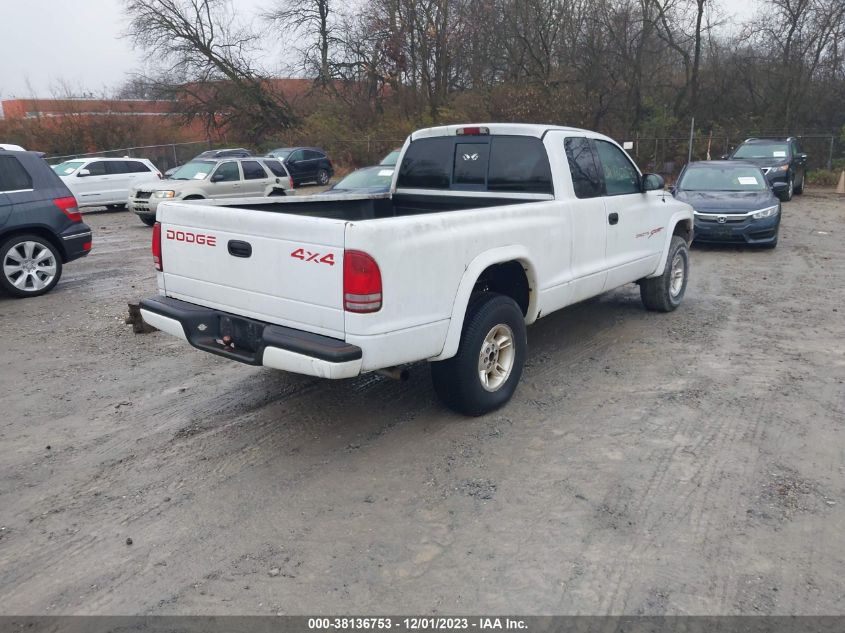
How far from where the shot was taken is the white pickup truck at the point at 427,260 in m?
3.83

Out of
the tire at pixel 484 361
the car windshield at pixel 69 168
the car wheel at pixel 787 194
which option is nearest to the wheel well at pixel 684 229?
the tire at pixel 484 361

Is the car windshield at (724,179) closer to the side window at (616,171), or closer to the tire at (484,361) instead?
the side window at (616,171)

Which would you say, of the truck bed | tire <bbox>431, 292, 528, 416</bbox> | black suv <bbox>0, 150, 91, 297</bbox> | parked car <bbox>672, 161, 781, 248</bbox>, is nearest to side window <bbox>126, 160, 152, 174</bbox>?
black suv <bbox>0, 150, 91, 297</bbox>

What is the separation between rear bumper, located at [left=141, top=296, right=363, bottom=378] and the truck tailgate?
67 mm

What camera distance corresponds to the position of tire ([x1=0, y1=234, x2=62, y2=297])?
8703 mm

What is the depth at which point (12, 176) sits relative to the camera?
8.77 metres

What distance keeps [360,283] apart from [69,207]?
711 centimetres

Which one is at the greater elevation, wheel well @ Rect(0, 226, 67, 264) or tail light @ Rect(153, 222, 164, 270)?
tail light @ Rect(153, 222, 164, 270)

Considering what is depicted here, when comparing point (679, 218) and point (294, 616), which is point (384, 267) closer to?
point (294, 616)

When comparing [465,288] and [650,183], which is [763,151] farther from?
[465,288]

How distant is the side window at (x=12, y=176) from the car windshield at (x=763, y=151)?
17976 millimetres

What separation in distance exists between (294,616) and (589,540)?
58.7 inches

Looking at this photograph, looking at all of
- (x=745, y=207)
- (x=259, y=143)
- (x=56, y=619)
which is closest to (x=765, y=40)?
(x=745, y=207)

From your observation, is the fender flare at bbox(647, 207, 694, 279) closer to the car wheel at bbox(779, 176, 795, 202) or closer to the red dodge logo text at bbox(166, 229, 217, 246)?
the red dodge logo text at bbox(166, 229, 217, 246)
